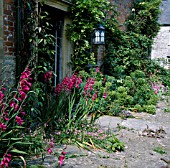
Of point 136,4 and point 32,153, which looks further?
point 136,4

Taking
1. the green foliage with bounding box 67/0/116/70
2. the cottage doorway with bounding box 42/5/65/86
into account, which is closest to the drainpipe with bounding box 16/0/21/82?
the cottage doorway with bounding box 42/5/65/86

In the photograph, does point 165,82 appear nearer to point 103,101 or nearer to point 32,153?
point 103,101

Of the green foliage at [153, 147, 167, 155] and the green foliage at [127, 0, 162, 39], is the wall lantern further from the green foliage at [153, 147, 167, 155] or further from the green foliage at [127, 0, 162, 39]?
the green foliage at [153, 147, 167, 155]

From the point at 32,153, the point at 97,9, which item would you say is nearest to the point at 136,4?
the point at 97,9

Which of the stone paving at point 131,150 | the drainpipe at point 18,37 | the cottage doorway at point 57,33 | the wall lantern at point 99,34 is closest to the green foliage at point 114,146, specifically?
the stone paving at point 131,150

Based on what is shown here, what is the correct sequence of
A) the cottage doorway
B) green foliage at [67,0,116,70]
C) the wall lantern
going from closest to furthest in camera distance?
the cottage doorway → green foliage at [67,0,116,70] → the wall lantern

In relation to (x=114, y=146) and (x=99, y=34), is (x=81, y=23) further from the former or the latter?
(x=114, y=146)

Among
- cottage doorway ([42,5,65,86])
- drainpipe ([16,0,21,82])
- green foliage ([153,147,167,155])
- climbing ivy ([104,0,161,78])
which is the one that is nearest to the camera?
green foliage ([153,147,167,155])

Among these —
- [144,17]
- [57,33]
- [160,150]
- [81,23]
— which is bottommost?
[160,150]

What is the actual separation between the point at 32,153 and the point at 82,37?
4130 mm

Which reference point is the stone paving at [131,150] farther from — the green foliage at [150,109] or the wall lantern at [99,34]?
the wall lantern at [99,34]

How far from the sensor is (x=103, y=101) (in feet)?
19.6

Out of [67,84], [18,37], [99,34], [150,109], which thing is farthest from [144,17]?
[67,84]

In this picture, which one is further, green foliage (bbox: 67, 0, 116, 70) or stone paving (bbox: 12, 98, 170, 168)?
green foliage (bbox: 67, 0, 116, 70)
